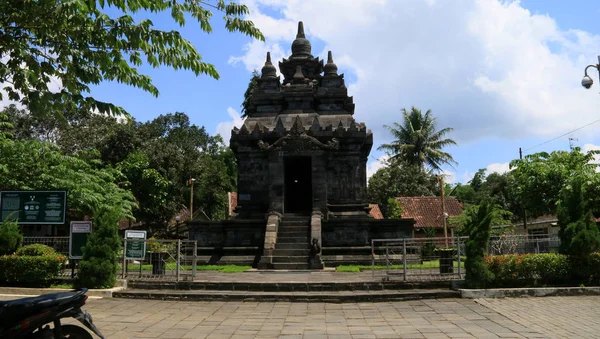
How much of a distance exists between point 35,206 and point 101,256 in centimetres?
347

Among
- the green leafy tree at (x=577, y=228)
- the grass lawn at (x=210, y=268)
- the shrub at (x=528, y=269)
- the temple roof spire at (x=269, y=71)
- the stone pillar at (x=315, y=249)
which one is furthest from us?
the temple roof spire at (x=269, y=71)

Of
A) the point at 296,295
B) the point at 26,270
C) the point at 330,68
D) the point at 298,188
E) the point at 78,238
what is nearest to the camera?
the point at 296,295

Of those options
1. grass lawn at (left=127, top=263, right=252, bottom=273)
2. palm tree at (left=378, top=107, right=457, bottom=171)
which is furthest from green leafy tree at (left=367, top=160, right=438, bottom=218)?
grass lawn at (left=127, top=263, right=252, bottom=273)

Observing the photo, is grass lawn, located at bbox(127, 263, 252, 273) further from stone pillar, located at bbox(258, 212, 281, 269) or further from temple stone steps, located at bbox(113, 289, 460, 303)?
temple stone steps, located at bbox(113, 289, 460, 303)

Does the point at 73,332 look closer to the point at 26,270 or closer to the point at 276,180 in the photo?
the point at 26,270

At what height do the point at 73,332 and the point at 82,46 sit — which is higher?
the point at 82,46

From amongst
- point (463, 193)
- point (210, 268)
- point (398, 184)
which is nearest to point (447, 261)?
point (210, 268)

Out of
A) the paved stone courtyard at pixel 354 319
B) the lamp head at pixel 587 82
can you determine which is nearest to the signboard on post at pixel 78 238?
the paved stone courtyard at pixel 354 319

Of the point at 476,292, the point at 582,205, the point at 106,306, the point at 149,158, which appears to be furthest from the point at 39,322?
the point at 149,158

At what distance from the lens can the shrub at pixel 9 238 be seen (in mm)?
12055

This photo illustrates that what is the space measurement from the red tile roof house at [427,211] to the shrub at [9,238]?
30.7m

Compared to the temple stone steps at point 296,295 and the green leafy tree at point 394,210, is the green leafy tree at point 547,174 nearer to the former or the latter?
the green leafy tree at point 394,210

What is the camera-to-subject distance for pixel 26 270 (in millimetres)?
11508

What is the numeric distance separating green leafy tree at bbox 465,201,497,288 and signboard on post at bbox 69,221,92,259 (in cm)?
952
